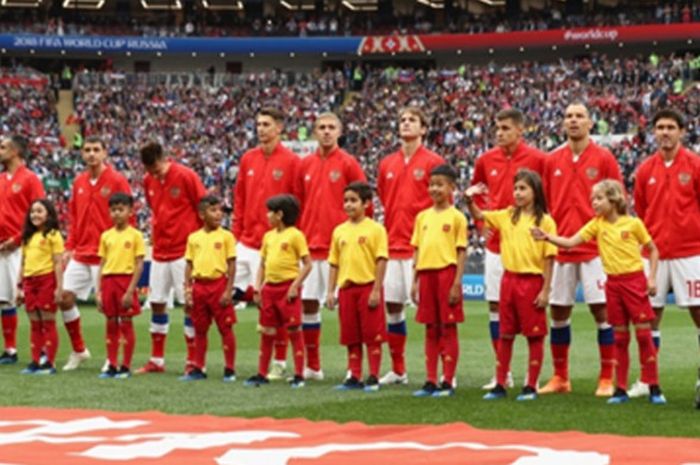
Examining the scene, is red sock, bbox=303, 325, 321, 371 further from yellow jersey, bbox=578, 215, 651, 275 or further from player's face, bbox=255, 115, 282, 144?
yellow jersey, bbox=578, 215, 651, 275

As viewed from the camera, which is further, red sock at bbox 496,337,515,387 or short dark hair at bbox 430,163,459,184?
short dark hair at bbox 430,163,459,184

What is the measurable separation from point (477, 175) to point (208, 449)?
5.00m

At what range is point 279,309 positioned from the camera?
12.6 metres

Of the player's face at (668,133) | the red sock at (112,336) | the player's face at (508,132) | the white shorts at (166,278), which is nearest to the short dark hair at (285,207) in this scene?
the white shorts at (166,278)

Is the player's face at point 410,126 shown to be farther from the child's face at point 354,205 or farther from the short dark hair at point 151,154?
the short dark hair at point 151,154

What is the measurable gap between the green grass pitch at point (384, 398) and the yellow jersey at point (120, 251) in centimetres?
104

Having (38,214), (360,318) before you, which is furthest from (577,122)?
(38,214)

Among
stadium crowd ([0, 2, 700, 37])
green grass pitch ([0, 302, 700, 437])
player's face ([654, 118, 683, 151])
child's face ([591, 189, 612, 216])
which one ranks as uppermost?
stadium crowd ([0, 2, 700, 37])

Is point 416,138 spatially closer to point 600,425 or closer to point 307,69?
point 600,425

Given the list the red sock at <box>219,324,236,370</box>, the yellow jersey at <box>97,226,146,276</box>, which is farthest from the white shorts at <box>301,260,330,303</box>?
the yellow jersey at <box>97,226,146,276</box>

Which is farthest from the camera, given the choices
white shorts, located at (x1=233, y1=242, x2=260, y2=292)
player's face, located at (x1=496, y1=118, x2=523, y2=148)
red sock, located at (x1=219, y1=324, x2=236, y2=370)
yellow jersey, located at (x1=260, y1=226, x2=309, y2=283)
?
white shorts, located at (x1=233, y1=242, x2=260, y2=292)

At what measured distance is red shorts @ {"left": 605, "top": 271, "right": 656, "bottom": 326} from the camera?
1073 centimetres

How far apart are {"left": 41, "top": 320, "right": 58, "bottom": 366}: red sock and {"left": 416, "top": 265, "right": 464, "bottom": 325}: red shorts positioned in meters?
4.22

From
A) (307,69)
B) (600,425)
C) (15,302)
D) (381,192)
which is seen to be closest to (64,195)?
(307,69)
